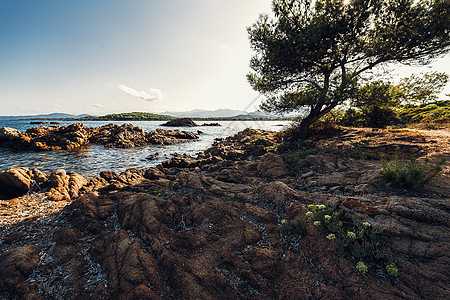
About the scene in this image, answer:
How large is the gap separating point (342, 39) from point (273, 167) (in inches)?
549

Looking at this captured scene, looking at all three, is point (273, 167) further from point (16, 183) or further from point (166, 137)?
point (166, 137)

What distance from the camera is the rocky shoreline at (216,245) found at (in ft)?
12.9

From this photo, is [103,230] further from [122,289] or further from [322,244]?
[322,244]

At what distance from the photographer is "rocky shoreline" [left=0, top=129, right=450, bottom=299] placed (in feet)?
12.9

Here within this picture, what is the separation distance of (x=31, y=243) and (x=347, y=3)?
2452cm

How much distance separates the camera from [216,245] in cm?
537

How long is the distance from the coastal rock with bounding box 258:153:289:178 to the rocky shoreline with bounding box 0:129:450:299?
2.48m

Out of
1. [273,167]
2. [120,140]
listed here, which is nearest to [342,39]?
[273,167]

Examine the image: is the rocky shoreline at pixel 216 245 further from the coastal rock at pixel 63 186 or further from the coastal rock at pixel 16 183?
the coastal rock at pixel 63 186

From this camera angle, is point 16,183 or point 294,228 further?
point 16,183

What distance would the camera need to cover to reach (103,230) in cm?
612

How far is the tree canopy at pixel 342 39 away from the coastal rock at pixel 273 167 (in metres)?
7.13

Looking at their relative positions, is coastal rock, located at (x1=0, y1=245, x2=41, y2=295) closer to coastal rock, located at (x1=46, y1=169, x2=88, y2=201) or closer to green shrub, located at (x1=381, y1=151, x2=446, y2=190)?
coastal rock, located at (x1=46, y1=169, x2=88, y2=201)

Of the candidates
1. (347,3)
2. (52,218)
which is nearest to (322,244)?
(52,218)
